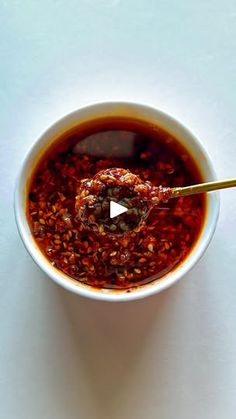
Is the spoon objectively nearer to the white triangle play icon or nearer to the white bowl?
the white triangle play icon

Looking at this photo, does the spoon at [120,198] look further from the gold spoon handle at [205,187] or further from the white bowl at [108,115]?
the white bowl at [108,115]

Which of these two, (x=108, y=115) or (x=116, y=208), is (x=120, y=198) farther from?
(x=108, y=115)

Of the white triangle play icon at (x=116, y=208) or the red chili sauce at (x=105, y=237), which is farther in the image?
the red chili sauce at (x=105, y=237)

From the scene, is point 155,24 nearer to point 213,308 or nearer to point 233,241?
point 233,241

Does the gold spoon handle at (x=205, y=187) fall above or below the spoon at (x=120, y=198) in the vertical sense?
below

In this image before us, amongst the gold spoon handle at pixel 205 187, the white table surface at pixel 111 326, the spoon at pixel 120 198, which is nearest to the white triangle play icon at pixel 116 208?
the spoon at pixel 120 198

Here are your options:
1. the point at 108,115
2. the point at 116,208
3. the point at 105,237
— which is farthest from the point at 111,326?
the point at 108,115
